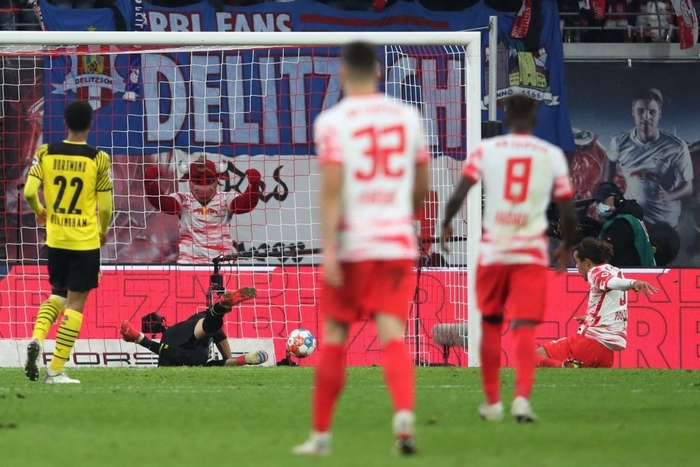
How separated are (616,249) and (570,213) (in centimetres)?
1025

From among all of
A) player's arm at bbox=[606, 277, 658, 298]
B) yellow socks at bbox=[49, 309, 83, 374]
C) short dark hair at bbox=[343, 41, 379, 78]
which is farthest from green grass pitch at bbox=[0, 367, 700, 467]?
short dark hair at bbox=[343, 41, 379, 78]

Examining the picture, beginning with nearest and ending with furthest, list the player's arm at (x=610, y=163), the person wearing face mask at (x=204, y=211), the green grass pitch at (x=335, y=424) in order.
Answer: the green grass pitch at (x=335, y=424) → the person wearing face mask at (x=204, y=211) → the player's arm at (x=610, y=163)

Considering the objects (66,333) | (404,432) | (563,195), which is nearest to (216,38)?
(66,333)

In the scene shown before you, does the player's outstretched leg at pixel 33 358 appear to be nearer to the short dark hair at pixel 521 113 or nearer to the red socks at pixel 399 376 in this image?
the short dark hair at pixel 521 113

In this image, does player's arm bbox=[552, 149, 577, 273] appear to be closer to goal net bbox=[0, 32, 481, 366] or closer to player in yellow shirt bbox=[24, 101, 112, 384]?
player in yellow shirt bbox=[24, 101, 112, 384]

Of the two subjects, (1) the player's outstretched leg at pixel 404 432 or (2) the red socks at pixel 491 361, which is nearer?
(1) the player's outstretched leg at pixel 404 432

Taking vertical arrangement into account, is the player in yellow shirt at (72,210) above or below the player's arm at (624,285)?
above

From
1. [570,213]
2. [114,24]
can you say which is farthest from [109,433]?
[114,24]

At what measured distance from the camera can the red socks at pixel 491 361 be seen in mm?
7145

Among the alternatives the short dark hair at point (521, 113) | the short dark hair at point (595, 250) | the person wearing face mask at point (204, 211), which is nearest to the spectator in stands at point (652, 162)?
the person wearing face mask at point (204, 211)

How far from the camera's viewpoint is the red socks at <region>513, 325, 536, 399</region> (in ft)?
22.7

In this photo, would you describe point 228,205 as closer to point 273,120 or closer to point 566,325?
point 273,120

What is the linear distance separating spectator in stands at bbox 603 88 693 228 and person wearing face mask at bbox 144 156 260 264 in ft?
29.0

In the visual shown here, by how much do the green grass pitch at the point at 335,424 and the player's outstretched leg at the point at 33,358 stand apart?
0.37 feet
